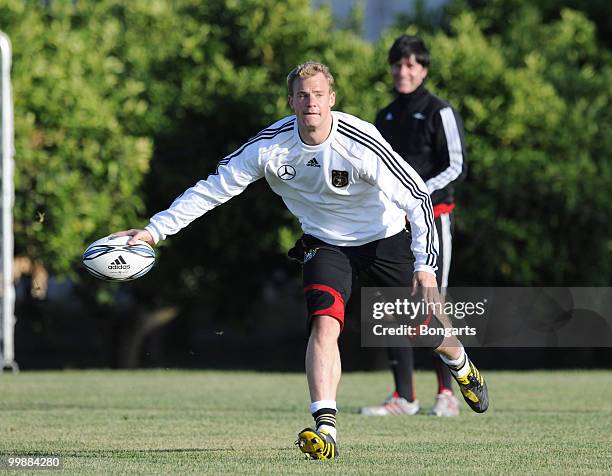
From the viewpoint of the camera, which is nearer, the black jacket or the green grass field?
the green grass field

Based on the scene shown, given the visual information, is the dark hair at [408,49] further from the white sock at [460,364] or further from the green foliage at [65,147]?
the green foliage at [65,147]

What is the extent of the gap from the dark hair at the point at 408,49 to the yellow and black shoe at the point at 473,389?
2.68 meters

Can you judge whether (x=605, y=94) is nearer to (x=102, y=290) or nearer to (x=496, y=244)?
(x=496, y=244)

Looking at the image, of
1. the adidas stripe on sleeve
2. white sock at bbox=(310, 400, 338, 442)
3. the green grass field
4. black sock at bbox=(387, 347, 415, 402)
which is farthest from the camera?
black sock at bbox=(387, 347, 415, 402)

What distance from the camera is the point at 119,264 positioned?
6.10 m

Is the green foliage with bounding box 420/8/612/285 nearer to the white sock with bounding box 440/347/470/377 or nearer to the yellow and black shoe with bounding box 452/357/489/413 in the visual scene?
the yellow and black shoe with bounding box 452/357/489/413

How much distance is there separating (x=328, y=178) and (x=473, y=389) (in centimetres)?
160

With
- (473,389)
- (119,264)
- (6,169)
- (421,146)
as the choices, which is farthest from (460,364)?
(6,169)

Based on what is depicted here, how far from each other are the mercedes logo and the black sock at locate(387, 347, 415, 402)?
2.79m

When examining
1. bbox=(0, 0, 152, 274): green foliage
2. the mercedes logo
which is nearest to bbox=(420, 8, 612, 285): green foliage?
bbox=(0, 0, 152, 274): green foliage

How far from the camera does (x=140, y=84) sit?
51.1ft

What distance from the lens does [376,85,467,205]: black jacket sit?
334 inches

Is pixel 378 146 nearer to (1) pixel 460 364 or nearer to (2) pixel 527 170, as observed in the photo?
(1) pixel 460 364

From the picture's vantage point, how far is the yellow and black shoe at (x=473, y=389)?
6801 millimetres
